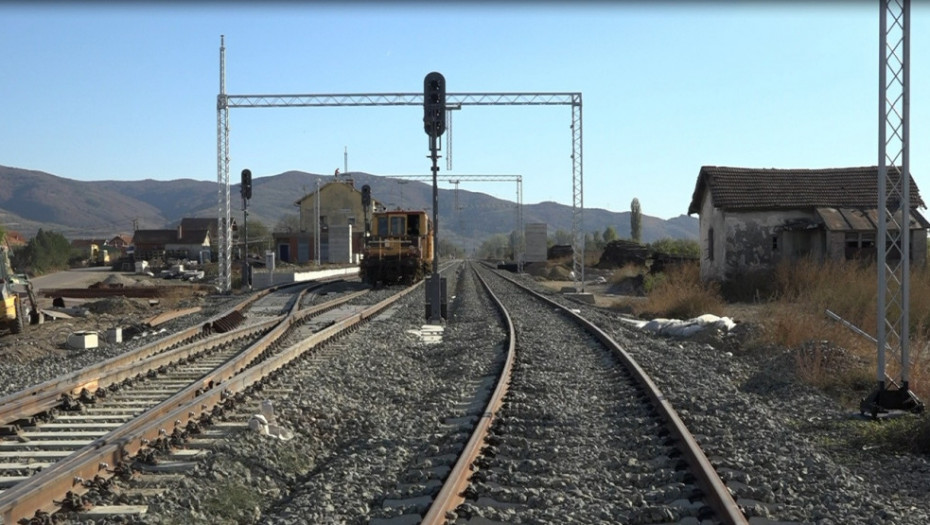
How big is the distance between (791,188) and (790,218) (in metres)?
1.59

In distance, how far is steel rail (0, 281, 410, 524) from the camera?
546cm

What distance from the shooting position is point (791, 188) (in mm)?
34688

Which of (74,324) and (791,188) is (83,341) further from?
(791,188)

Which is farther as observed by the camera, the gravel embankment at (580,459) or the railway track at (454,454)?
the railway track at (454,454)

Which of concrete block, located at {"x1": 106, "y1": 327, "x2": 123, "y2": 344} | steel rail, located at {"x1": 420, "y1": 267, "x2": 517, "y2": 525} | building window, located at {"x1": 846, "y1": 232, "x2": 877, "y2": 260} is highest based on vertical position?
building window, located at {"x1": 846, "y1": 232, "x2": 877, "y2": 260}

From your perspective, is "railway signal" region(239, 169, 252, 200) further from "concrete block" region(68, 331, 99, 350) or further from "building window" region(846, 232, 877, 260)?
"building window" region(846, 232, 877, 260)

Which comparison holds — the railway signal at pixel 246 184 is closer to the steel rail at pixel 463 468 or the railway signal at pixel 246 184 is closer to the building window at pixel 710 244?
the building window at pixel 710 244

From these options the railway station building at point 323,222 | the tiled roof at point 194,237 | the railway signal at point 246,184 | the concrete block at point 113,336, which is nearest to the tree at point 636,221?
the railway station building at point 323,222

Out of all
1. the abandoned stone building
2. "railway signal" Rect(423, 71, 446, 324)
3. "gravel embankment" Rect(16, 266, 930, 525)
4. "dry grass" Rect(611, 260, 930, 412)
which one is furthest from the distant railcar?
"gravel embankment" Rect(16, 266, 930, 525)

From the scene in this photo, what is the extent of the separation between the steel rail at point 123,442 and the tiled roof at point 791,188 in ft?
82.0

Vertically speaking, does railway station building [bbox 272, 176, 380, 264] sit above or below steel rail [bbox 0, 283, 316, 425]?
above

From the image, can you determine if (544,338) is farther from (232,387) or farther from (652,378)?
(232,387)

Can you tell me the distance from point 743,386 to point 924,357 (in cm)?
375

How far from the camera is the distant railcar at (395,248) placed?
3903 cm
